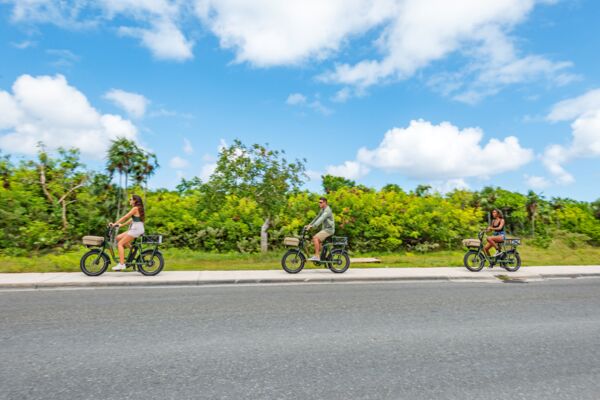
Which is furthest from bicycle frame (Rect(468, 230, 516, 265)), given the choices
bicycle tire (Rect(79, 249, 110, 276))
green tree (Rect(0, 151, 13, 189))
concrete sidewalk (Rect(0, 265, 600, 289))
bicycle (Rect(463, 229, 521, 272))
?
green tree (Rect(0, 151, 13, 189))

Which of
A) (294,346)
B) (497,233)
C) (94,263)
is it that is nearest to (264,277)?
(94,263)

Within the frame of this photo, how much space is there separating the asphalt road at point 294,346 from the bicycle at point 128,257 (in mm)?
1900

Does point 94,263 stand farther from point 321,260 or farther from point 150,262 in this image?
point 321,260

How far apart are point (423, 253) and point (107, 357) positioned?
1437cm

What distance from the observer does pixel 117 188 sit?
1551 centimetres

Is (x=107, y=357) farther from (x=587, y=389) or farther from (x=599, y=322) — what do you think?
(x=599, y=322)

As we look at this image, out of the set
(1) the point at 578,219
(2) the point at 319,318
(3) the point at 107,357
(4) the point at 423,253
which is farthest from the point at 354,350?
(1) the point at 578,219

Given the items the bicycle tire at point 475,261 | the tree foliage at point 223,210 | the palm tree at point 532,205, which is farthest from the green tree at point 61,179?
the palm tree at point 532,205

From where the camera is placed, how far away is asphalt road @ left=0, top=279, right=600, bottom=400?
3.71m

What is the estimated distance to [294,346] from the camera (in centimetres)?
484

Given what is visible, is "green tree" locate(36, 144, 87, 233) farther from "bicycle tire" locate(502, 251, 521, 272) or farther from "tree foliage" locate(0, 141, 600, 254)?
"bicycle tire" locate(502, 251, 521, 272)

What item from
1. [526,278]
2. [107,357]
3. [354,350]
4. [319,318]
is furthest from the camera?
[526,278]

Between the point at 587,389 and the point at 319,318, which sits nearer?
the point at 587,389

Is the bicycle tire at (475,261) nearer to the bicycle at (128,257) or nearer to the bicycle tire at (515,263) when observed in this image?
the bicycle tire at (515,263)
